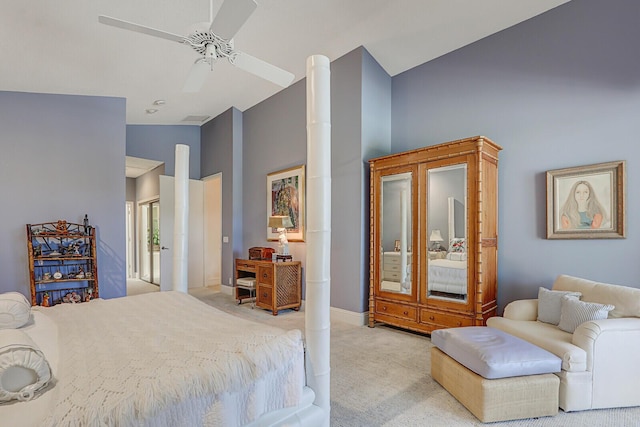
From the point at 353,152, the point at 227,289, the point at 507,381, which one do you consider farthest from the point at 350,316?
the point at 227,289

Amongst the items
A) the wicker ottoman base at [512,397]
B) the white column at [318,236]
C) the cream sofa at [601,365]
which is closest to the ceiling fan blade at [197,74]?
the white column at [318,236]

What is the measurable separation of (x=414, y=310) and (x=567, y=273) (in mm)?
1485

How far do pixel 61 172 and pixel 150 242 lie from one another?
3316 mm

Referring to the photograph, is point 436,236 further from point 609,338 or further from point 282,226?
point 282,226

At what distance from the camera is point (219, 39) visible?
2.27 metres

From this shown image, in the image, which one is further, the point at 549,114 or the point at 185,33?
the point at 549,114

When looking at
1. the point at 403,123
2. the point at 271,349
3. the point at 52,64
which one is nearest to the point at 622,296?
the point at 271,349

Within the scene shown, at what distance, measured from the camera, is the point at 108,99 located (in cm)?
470

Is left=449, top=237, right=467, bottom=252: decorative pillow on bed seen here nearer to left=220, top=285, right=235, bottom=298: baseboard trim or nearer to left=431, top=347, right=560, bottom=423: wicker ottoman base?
left=431, top=347, right=560, bottom=423: wicker ottoman base

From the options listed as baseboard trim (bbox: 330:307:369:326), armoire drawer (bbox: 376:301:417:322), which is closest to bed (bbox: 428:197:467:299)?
armoire drawer (bbox: 376:301:417:322)

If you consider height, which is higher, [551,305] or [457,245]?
[457,245]

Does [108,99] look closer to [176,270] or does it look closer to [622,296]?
[176,270]

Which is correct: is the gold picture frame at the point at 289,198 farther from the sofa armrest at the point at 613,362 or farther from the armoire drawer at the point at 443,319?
the sofa armrest at the point at 613,362

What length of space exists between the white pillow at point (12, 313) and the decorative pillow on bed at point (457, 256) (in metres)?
3.40
